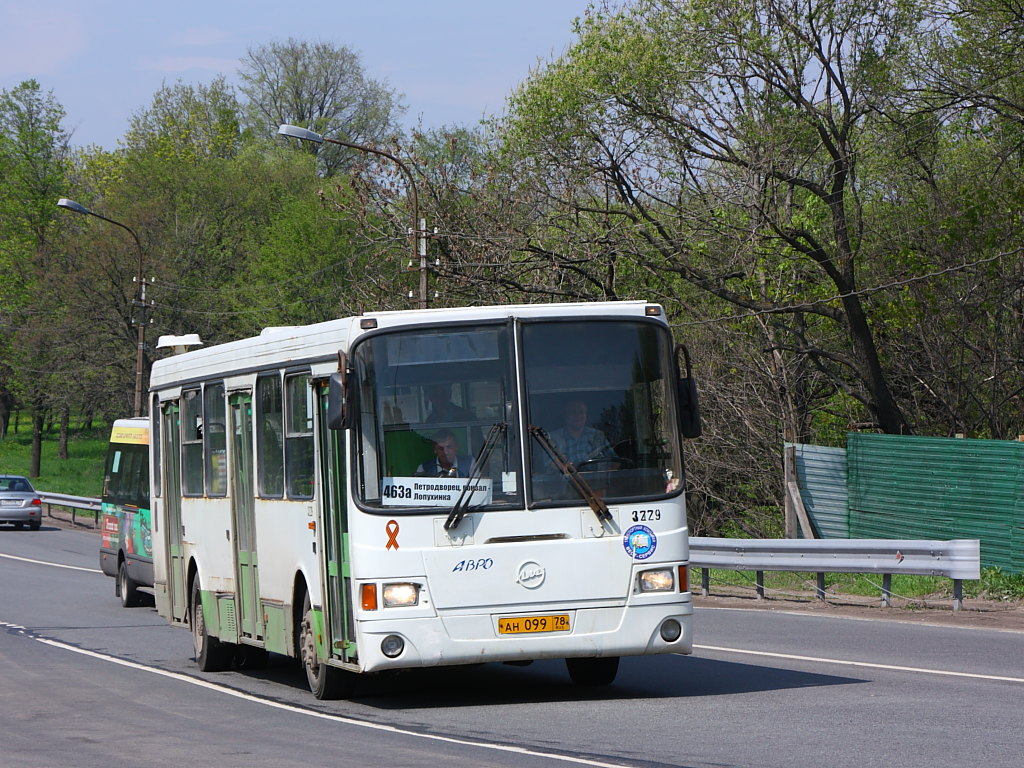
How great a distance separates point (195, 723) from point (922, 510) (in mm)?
13610

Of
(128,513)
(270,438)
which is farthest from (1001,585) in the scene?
(128,513)

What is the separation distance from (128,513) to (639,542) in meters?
15.4

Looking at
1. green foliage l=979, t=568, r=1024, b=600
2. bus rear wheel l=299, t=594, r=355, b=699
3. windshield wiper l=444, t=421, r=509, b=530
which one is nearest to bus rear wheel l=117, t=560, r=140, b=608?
green foliage l=979, t=568, r=1024, b=600

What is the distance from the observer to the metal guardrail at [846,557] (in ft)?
57.3

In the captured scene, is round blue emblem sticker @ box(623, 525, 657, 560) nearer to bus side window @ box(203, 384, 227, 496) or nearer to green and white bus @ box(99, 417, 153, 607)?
bus side window @ box(203, 384, 227, 496)

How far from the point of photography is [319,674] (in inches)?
450

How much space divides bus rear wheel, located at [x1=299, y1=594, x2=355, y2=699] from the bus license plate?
1.67 m

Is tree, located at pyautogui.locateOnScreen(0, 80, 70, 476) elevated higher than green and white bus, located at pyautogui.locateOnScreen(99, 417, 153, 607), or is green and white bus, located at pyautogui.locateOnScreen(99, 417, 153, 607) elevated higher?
tree, located at pyautogui.locateOnScreen(0, 80, 70, 476)

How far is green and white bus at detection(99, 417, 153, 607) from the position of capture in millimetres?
23281

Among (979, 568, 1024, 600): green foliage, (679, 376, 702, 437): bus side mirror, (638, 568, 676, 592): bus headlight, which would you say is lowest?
(979, 568, 1024, 600): green foliage

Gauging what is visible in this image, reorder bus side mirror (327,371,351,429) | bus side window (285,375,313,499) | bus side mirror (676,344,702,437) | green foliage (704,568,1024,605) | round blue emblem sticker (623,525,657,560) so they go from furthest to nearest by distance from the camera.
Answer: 1. green foliage (704,568,1024,605)
2. bus side window (285,375,313,499)
3. bus side mirror (676,344,702,437)
4. round blue emblem sticker (623,525,657,560)
5. bus side mirror (327,371,351,429)

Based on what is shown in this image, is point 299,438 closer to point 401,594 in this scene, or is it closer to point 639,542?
→ point 401,594

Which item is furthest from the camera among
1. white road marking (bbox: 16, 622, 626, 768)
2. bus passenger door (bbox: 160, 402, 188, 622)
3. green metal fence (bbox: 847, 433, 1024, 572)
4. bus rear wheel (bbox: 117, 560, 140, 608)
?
bus rear wheel (bbox: 117, 560, 140, 608)

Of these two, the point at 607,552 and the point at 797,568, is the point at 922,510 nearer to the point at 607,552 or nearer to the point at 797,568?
the point at 797,568
